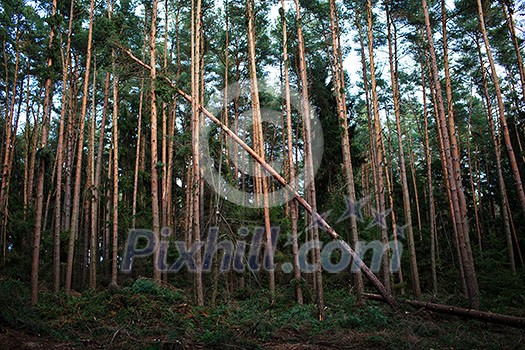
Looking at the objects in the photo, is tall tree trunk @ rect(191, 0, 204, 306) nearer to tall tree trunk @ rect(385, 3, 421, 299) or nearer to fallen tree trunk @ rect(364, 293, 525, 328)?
fallen tree trunk @ rect(364, 293, 525, 328)

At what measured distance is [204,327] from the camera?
7797 millimetres

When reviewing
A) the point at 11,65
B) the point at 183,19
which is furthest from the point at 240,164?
the point at 11,65

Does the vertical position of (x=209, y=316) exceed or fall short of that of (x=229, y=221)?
it falls short

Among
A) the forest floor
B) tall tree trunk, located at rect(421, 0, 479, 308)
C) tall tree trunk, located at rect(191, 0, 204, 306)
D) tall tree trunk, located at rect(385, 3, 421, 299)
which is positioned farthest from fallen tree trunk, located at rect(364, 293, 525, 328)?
tall tree trunk, located at rect(191, 0, 204, 306)

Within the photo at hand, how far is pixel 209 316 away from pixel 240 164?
47.7 ft

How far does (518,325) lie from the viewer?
21.6 ft

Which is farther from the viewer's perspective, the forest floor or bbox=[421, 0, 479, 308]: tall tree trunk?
bbox=[421, 0, 479, 308]: tall tree trunk

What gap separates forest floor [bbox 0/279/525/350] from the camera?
604 centimetres

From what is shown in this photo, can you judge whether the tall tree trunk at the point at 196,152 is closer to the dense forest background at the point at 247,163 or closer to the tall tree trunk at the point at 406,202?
the dense forest background at the point at 247,163

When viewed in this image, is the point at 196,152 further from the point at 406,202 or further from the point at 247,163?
the point at 247,163

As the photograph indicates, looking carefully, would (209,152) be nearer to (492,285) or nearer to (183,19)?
(183,19)

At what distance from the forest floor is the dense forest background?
4.1 inches

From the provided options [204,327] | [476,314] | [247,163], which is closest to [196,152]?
[204,327]

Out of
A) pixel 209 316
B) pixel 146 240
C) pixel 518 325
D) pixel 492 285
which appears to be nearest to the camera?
pixel 518 325
